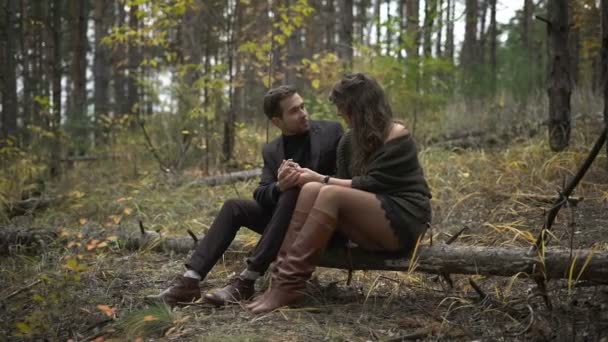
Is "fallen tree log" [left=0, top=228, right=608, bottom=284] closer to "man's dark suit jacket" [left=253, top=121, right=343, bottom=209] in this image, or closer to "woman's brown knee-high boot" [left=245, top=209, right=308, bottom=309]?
"woman's brown knee-high boot" [left=245, top=209, right=308, bottom=309]

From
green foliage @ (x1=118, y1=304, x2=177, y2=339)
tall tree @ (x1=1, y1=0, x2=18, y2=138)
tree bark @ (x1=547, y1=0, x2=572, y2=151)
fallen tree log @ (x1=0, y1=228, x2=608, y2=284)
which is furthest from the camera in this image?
tall tree @ (x1=1, y1=0, x2=18, y2=138)

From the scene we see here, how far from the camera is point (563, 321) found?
8.48 feet

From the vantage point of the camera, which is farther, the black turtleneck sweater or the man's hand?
the black turtleneck sweater

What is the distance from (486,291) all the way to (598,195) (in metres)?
2.20

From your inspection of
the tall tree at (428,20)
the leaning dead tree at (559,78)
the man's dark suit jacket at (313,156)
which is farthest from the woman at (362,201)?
the tall tree at (428,20)

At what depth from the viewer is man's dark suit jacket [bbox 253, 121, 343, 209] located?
3.56 metres

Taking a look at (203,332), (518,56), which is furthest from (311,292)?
(518,56)

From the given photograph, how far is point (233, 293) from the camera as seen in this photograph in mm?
3322

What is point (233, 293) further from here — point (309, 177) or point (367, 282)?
point (367, 282)

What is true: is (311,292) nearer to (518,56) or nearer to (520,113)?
(520,113)

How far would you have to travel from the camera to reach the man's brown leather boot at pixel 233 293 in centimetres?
323

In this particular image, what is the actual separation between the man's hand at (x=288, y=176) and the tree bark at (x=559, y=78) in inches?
141

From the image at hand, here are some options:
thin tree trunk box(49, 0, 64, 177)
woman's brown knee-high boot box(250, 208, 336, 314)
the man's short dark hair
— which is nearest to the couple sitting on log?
woman's brown knee-high boot box(250, 208, 336, 314)

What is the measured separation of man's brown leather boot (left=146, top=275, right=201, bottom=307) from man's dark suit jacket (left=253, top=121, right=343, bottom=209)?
2.16 ft
